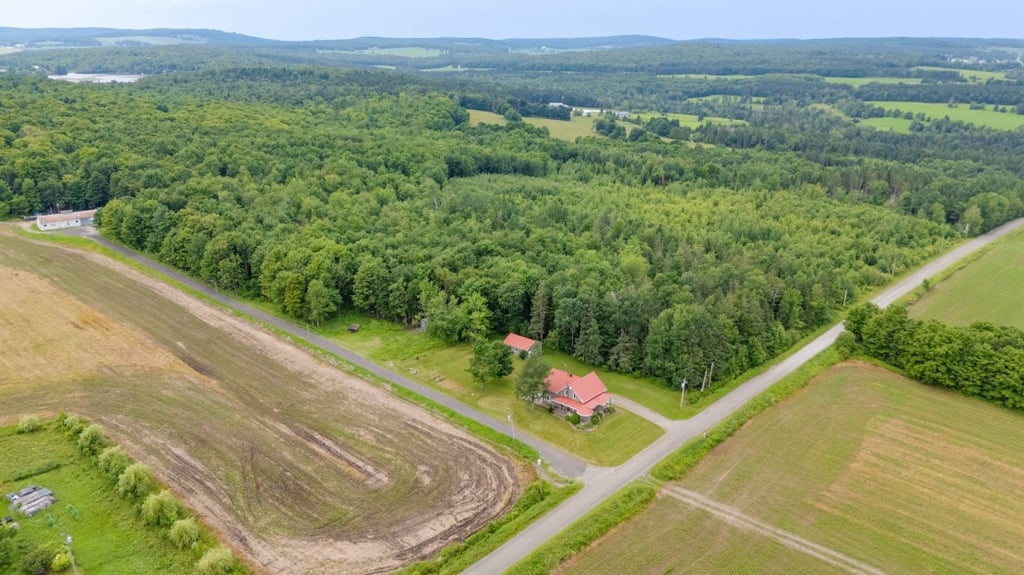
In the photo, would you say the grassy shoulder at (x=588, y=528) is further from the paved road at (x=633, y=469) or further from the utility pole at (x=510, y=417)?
the utility pole at (x=510, y=417)

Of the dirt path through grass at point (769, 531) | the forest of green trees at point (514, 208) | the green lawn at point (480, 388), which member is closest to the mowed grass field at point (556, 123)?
the forest of green trees at point (514, 208)

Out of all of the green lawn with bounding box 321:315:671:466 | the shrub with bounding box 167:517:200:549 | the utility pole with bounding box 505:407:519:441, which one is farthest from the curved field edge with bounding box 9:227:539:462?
the shrub with bounding box 167:517:200:549

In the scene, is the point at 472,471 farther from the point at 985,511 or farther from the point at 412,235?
the point at 412,235

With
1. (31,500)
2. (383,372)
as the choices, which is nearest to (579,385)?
(383,372)

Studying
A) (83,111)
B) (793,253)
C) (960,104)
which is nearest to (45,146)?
(83,111)

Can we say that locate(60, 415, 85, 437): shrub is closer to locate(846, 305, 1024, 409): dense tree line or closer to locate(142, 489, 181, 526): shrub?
locate(142, 489, 181, 526): shrub

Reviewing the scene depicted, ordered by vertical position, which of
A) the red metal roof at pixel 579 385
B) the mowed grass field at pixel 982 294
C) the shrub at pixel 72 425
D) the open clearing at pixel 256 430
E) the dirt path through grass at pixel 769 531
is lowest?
the mowed grass field at pixel 982 294
